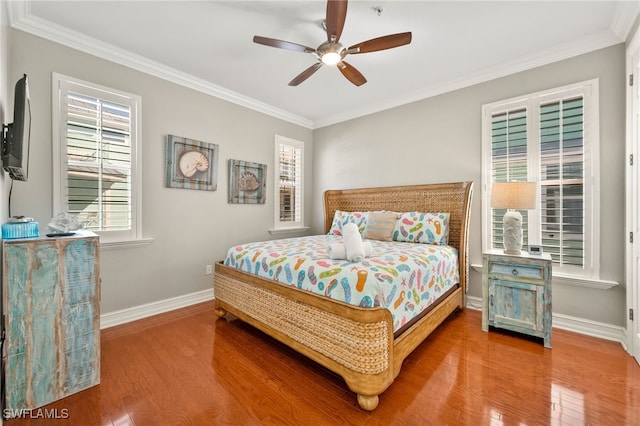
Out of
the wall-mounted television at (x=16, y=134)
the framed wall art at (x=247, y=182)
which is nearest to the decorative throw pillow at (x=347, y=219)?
the framed wall art at (x=247, y=182)

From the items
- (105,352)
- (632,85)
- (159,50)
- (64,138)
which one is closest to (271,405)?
(105,352)

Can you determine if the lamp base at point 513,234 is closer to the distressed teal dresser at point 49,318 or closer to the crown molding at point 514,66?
the crown molding at point 514,66

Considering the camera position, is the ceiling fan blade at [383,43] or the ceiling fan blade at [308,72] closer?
the ceiling fan blade at [383,43]

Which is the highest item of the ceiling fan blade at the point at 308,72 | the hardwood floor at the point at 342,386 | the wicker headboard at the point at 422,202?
the ceiling fan blade at the point at 308,72

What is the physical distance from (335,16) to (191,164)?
231 cm

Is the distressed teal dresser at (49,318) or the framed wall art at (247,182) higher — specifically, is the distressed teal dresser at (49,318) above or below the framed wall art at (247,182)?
below

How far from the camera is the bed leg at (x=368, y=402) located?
59.4 inches

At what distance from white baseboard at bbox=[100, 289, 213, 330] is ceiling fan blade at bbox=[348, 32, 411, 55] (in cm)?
314

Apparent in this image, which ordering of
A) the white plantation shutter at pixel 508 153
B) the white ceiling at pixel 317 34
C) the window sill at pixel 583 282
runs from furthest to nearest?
the white plantation shutter at pixel 508 153 → the window sill at pixel 583 282 → the white ceiling at pixel 317 34

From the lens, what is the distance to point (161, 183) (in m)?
3.01

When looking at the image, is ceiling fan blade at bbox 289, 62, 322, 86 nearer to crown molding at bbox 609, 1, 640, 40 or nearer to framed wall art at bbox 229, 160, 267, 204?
framed wall art at bbox 229, 160, 267, 204

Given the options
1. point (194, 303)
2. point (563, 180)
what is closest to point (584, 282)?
point (563, 180)

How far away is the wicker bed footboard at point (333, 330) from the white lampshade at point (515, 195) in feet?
5.58

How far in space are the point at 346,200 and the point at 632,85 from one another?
308cm
